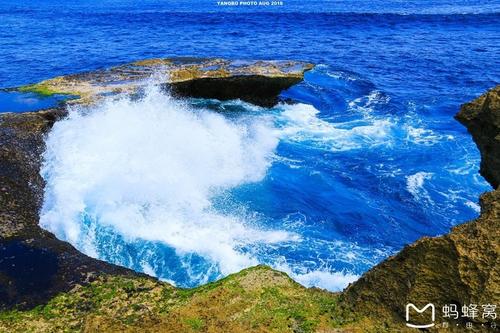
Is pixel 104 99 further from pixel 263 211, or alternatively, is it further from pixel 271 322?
pixel 271 322

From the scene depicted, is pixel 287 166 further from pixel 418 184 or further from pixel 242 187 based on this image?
pixel 418 184

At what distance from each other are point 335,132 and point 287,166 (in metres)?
5.19

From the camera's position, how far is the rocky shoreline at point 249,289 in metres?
7.22

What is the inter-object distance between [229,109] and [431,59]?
2065cm

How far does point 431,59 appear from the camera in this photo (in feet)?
127

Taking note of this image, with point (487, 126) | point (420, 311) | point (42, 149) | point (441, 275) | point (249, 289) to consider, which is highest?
point (487, 126)

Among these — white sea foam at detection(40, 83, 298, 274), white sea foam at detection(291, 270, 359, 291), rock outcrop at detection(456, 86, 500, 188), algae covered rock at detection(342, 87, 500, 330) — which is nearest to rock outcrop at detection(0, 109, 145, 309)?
white sea foam at detection(40, 83, 298, 274)

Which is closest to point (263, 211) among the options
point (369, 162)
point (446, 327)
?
point (369, 162)

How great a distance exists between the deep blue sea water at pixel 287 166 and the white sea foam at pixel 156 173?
0.07 metres

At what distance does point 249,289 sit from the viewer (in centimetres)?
883

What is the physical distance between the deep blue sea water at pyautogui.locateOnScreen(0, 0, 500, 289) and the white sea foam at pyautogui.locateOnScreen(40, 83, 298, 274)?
0.23 ft

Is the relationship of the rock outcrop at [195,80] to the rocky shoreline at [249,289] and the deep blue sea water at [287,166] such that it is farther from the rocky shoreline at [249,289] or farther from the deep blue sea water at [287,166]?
the rocky shoreline at [249,289]

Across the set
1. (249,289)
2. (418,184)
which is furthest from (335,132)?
(249,289)

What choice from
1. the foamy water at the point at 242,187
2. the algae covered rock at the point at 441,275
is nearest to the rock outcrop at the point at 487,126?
the algae covered rock at the point at 441,275
